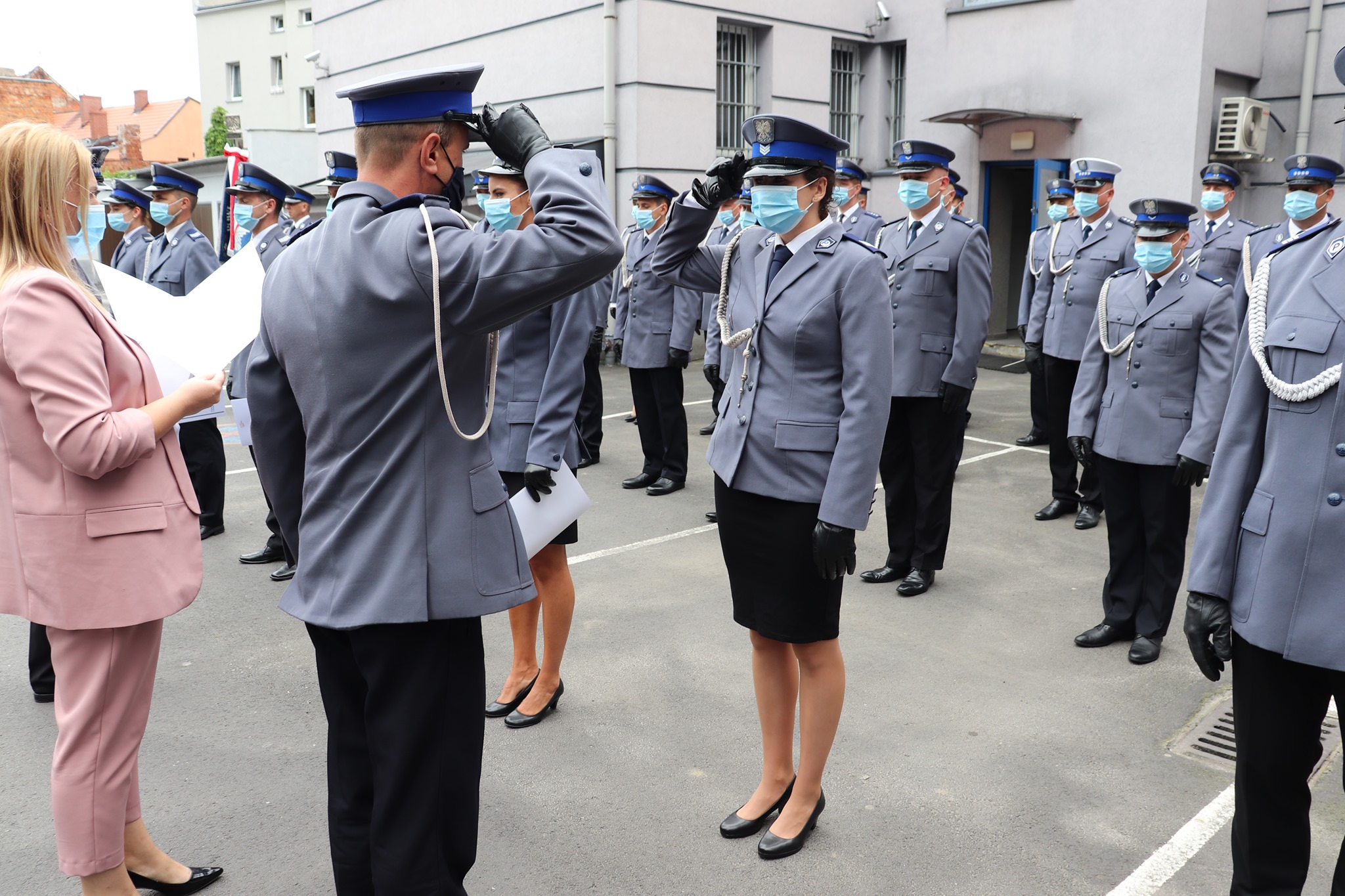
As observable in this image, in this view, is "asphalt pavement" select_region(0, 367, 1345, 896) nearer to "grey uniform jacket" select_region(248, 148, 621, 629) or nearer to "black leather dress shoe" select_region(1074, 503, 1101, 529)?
"grey uniform jacket" select_region(248, 148, 621, 629)

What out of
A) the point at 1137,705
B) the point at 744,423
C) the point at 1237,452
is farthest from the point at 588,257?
the point at 1137,705

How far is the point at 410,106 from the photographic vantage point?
2.02m

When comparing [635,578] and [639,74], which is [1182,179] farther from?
[635,578]

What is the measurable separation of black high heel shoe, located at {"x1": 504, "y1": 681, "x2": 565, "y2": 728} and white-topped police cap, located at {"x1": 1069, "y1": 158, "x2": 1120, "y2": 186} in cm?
544

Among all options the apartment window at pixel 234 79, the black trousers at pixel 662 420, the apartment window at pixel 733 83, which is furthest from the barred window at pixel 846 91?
the apartment window at pixel 234 79

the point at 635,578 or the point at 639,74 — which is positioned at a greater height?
the point at 639,74

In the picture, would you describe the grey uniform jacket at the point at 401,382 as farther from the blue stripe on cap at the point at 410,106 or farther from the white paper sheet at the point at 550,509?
the white paper sheet at the point at 550,509

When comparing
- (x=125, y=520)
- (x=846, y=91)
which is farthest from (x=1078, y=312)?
(x=846, y=91)

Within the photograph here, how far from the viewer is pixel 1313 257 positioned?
2287 mm

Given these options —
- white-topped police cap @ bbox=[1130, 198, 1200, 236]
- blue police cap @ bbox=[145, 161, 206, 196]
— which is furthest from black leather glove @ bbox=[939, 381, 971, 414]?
blue police cap @ bbox=[145, 161, 206, 196]

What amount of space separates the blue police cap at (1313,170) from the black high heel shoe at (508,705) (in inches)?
236

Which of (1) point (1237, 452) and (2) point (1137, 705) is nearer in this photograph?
(1) point (1237, 452)

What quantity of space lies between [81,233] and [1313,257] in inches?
112

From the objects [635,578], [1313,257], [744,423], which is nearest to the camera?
[1313,257]
